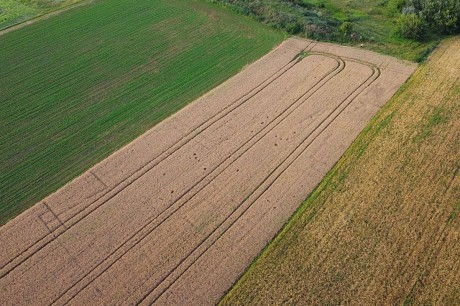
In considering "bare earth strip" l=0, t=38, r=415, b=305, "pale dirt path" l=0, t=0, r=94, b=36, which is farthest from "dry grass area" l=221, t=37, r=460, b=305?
"pale dirt path" l=0, t=0, r=94, b=36

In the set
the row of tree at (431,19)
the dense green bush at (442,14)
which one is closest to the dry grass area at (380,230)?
the row of tree at (431,19)

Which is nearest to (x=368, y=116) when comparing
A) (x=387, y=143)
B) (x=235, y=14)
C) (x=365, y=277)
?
(x=387, y=143)

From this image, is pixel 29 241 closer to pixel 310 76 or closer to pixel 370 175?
pixel 370 175

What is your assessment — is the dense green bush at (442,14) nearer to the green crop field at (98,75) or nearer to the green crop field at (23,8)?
the green crop field at (98,75)

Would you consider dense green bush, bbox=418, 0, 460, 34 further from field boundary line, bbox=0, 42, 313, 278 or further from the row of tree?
field boundary line, bbox=0, 42, 313, 278

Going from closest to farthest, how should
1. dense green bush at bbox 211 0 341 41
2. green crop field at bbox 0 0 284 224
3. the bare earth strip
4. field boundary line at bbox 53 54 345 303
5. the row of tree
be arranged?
the bare earth strip → field boundary line at bbox 53 54 345 303 → green crop field at bbox 0 0 284 224 → the row of tree → dense green bush at bbox 211 0 341 41
